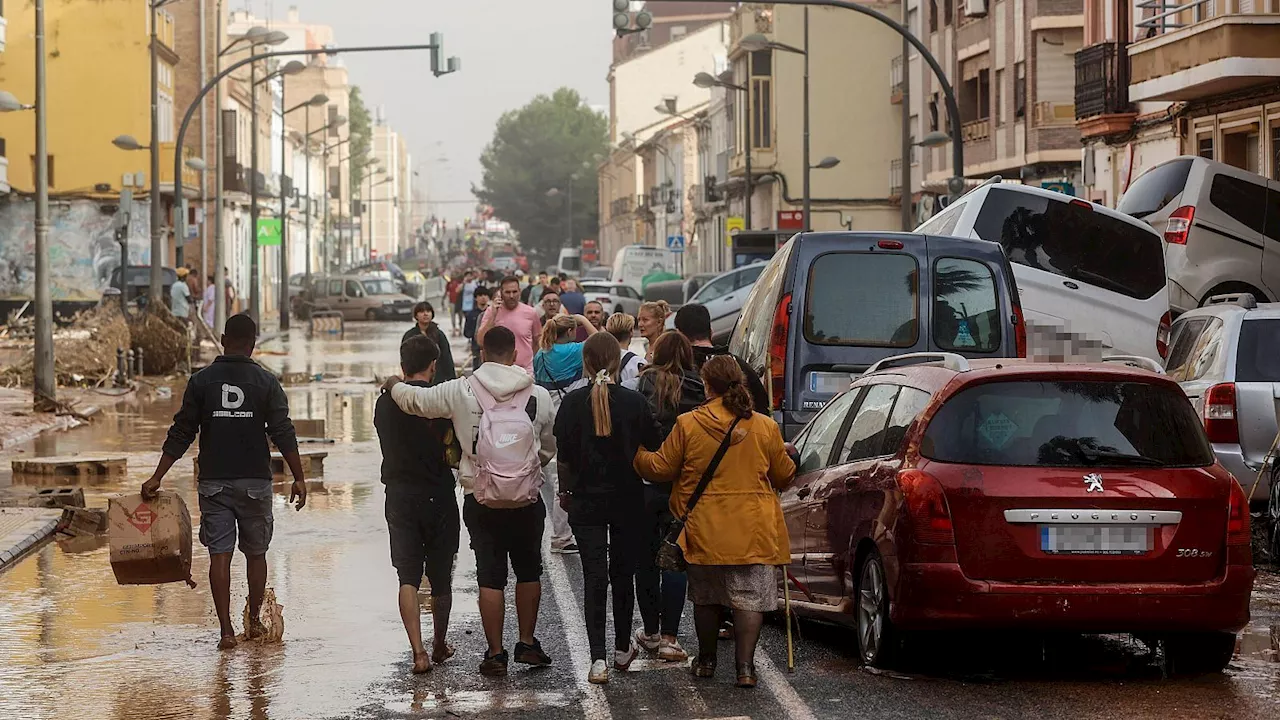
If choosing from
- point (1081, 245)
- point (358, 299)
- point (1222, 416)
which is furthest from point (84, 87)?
point (1222, 416)

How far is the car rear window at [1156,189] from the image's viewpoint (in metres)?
23.9

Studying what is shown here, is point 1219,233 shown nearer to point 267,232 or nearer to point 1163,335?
point 1163,335

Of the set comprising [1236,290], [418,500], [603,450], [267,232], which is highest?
[267,232]

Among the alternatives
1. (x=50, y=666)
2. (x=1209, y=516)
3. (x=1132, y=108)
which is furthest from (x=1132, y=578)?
(x=1132, y=108)

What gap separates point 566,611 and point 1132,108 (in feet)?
77.8

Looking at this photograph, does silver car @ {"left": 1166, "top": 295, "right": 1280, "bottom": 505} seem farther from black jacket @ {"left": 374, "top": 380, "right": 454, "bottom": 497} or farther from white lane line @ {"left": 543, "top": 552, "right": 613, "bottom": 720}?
black jacket @ {"left": 374, "top": 380, "right": 454, "bottom": 497}

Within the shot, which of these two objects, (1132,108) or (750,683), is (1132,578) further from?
(1132,108)

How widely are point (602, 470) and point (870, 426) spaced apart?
4.26 ft

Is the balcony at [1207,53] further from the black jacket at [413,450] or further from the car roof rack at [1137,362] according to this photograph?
the black jacket at [413,450]

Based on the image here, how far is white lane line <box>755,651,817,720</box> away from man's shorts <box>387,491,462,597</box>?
145cm

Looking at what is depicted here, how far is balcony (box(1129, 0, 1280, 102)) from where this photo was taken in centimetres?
2381

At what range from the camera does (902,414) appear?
Answer: 871cm

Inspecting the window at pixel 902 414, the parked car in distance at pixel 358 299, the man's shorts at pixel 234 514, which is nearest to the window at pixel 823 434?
the window at pixel 902 414

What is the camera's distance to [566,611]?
34.4 ft
